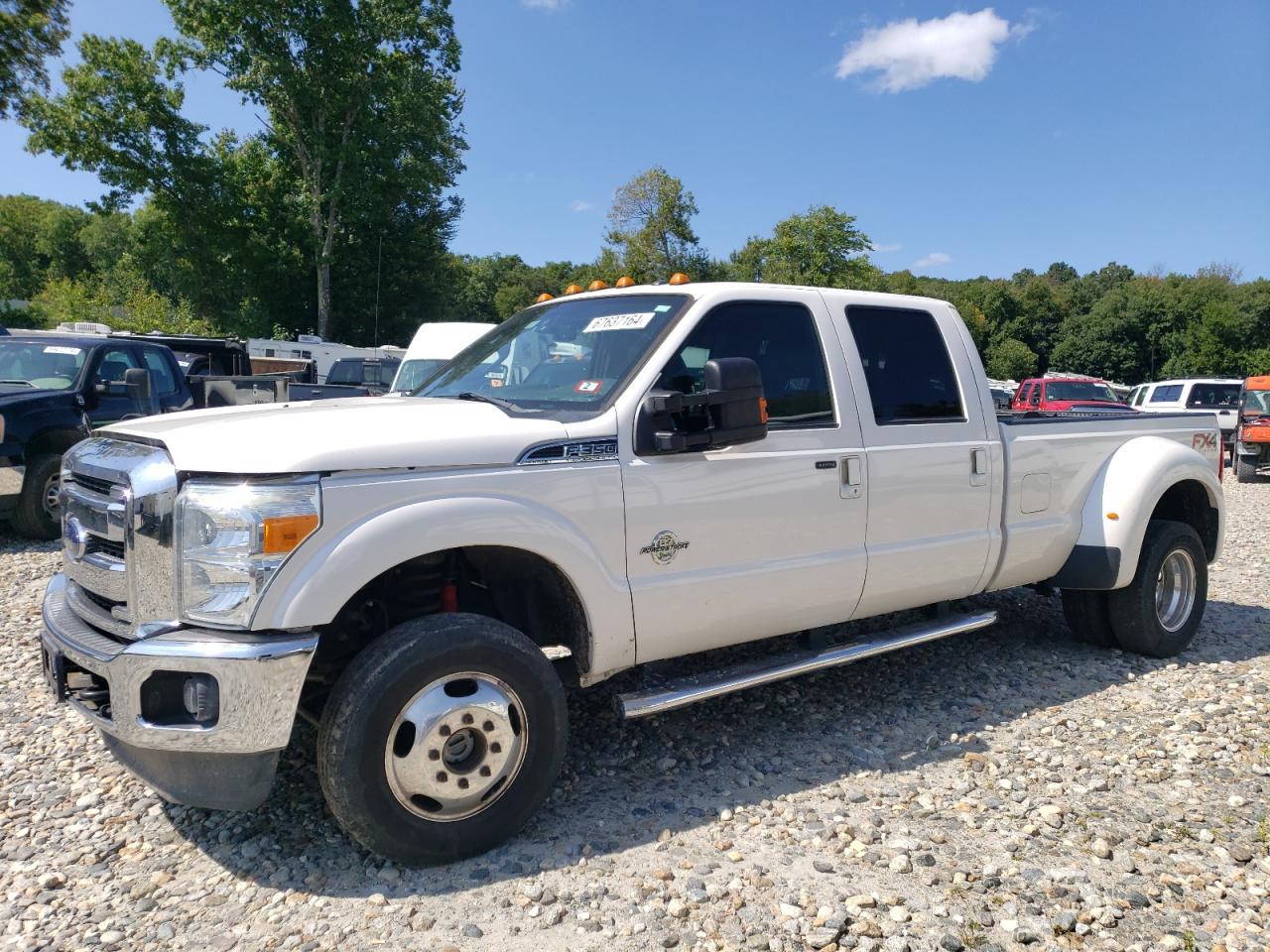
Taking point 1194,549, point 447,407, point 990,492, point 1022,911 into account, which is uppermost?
point 447,407

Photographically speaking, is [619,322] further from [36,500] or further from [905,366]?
[36,500]

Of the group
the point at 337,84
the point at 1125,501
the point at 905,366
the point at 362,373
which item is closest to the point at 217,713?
the point at 905,366

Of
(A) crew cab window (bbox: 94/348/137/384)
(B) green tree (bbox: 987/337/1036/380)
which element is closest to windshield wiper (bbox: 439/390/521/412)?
(A) crew cab window (bbox: 94/348/137/384)

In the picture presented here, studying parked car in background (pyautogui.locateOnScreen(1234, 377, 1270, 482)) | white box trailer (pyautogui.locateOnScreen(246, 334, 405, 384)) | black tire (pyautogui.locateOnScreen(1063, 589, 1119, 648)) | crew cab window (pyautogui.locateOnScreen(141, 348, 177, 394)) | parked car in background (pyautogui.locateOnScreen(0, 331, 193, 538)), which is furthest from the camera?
white box trailer (pyautogui.locateOnScreen(246, 334, 405, 384))

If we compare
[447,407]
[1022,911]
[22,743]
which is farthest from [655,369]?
[22,743]

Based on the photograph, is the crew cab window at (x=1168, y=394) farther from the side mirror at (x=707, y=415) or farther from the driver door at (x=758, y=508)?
the side mirror at (x=707, y=415)

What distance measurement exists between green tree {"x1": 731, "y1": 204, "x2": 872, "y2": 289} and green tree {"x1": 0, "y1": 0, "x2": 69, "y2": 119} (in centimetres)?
2359

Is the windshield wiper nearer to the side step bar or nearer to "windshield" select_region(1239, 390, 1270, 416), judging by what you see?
the side step bar

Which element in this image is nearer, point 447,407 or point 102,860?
point 102,860

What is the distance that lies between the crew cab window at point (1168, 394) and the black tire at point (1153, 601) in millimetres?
17117

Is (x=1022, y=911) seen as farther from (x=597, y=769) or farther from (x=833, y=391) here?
(x=833, y=391)

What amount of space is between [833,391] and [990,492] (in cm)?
112

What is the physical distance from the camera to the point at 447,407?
3336mm

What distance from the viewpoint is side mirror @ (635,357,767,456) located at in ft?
10.5
